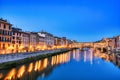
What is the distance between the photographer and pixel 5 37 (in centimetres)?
6550

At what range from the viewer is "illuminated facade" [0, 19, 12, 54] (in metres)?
62.8

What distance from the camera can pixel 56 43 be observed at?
164750mm

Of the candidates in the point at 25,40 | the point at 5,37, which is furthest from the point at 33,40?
the point at 5,37

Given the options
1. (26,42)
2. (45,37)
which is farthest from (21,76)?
(45,37)

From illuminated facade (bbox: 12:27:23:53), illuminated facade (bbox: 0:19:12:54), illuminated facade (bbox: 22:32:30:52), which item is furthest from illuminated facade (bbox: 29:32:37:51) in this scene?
illuminated facade (bbox: 0:19:12:54)

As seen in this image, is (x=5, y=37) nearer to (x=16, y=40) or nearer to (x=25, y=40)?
(x=16, y=40)

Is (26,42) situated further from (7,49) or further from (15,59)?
(15,59)

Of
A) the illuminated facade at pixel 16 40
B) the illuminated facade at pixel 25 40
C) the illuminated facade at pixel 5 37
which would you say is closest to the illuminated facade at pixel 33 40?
the illuminated facade at pixel 25 40

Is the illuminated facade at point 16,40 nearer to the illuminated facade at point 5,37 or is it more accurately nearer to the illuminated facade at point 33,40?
the illuminated facade at point 5,37

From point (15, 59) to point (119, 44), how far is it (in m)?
86.2

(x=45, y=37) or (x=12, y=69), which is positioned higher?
(x=45, y=37)

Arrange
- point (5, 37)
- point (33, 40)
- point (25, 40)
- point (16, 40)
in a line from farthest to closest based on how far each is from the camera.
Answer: point (33, 40), point (25, 40), point (16, 40), point (5, 37)

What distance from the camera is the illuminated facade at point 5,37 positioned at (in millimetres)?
62834

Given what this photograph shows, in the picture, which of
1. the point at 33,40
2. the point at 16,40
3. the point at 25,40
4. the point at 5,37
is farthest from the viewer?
the point at 33,40
